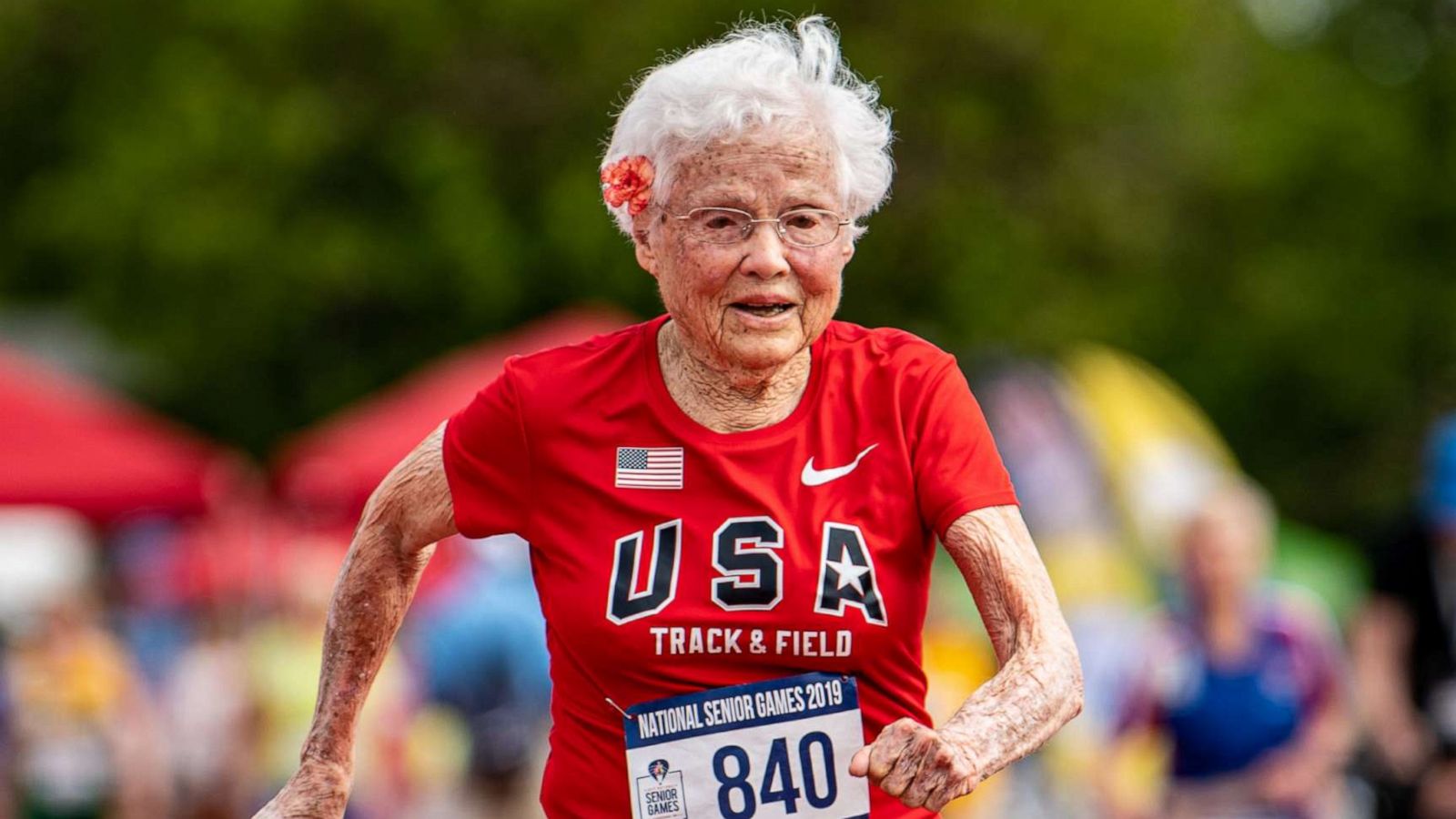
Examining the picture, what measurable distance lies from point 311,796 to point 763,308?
4.12 feet

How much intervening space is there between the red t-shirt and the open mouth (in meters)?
0.17

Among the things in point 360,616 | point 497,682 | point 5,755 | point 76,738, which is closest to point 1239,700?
point 497,682

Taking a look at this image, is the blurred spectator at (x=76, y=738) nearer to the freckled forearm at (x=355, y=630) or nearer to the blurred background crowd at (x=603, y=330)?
the blurred background crowd at (x=603, y=330)

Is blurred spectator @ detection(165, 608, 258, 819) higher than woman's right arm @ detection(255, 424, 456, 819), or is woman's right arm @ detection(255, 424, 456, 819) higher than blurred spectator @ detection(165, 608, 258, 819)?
blurred spectator @ detection(165, 608, 258, 819)

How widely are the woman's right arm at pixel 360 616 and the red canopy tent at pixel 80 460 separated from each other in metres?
9.89

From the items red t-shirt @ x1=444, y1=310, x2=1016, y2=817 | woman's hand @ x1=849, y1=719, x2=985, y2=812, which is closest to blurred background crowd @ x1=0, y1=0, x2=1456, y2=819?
red t-shirt @ x1=444, y1=310, x2=1016, y2=817

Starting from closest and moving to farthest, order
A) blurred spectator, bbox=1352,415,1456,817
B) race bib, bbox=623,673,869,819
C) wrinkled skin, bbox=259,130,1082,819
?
wrinkled skin, bbox=259,130,1082,819
race bib, bbox=623,673,869,819
blurred spectator, bbox=1352,415,1456,817

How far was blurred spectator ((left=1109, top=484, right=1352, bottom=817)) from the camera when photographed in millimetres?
8320

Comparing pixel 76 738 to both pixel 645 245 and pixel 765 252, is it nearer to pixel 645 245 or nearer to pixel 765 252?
pixel 645 245

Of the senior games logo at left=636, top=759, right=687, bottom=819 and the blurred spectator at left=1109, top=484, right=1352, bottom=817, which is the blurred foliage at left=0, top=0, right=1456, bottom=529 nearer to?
the blurred spectator at left=1109, top=484, right=1352, bottom=817

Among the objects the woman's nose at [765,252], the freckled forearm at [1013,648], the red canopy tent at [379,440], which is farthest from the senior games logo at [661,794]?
the red canopy tent at [379,440]

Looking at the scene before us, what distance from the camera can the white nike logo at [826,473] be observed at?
390 cm

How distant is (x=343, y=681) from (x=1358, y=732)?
863cm

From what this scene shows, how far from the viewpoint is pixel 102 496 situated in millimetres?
14031
